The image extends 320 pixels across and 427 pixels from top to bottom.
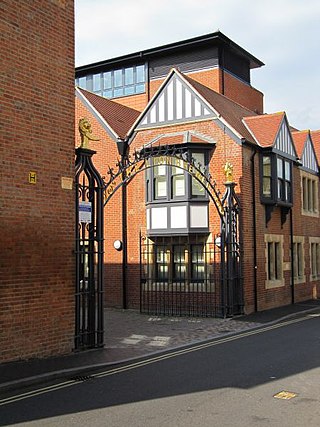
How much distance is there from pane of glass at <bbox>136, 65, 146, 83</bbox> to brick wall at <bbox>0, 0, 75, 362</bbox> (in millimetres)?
19912

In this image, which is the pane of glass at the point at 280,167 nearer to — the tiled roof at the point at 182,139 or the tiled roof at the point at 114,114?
the tiled roof at the point at 182,139

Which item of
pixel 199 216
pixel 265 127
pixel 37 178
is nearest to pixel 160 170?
pixel 199 216

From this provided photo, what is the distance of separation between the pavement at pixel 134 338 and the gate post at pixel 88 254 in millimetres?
421

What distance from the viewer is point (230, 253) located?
17641 mm

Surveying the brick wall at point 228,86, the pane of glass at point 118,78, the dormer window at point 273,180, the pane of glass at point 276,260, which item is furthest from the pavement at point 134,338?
the pane of glass at point 118,78

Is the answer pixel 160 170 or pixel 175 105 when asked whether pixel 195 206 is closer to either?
→ pixel 160 170

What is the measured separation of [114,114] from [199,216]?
727cm

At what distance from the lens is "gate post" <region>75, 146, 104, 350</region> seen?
11172mm

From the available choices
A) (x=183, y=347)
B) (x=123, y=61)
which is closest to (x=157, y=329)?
(x=183, y=347)

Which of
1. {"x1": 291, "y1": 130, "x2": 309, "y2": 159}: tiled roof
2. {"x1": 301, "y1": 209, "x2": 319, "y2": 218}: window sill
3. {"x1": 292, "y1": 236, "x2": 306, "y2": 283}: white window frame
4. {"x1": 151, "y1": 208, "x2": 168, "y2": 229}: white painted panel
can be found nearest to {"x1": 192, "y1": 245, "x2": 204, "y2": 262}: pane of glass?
{"x1": 151, "y1": 208, "x2": 168, "y2": 229}: white painted panel

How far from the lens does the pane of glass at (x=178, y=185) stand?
19.5 meters

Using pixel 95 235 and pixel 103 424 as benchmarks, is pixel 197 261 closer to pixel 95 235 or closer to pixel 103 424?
pixel 95 235

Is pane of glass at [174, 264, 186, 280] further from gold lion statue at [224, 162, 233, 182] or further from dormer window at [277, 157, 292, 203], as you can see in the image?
dormer window at [277, 157, 292, 203]

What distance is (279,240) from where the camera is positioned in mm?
21531
